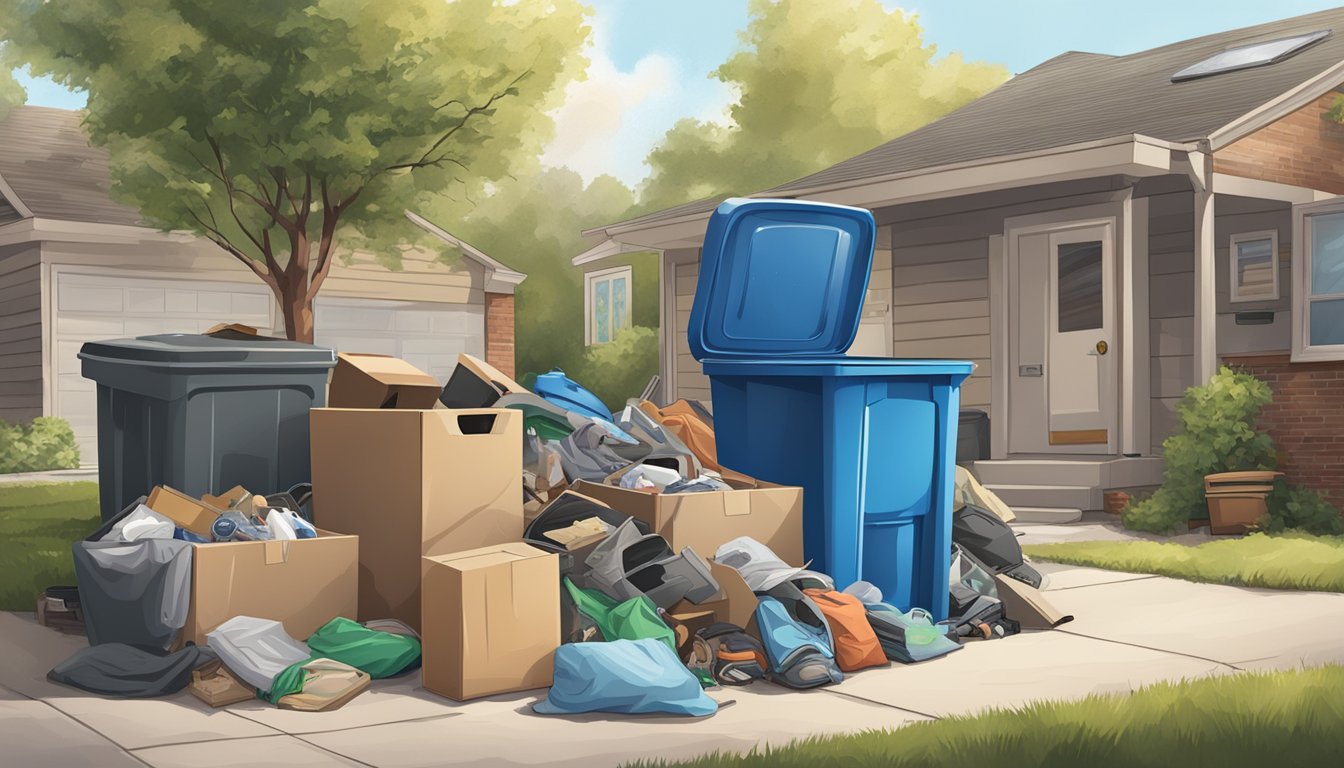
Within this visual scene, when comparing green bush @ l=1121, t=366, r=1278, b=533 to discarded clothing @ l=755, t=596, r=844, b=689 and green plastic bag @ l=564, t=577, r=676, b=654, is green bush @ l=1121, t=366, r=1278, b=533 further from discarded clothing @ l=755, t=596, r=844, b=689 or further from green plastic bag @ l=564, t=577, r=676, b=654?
green plastic bag @ l=564, t=577, r=676, b=654

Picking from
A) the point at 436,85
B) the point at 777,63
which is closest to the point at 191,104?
the point at 436,85

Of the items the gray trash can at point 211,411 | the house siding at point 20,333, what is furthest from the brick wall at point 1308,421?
the house siding at point 20,333

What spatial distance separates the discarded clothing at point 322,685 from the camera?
4461 mm

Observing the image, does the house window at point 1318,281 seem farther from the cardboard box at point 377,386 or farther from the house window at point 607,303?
the house window at point 607,303

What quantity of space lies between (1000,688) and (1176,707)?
0.69 meters

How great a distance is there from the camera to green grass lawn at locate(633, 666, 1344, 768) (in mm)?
3695

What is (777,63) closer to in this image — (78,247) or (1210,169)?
(78,247)

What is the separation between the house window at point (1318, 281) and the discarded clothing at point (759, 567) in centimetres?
694

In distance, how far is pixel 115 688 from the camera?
15.3ft

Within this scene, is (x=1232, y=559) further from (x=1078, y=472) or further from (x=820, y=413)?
(x=820, y=413)

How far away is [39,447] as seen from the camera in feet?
58.5

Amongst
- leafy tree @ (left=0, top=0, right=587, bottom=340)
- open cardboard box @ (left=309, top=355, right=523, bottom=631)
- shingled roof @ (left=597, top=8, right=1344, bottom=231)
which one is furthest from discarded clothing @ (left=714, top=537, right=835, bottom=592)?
leafy tree @ (left=0, top=0, right=587, bottom=340)

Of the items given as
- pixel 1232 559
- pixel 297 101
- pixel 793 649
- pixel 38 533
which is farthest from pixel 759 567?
pixel 297 101

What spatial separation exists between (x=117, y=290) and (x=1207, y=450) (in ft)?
46.4
